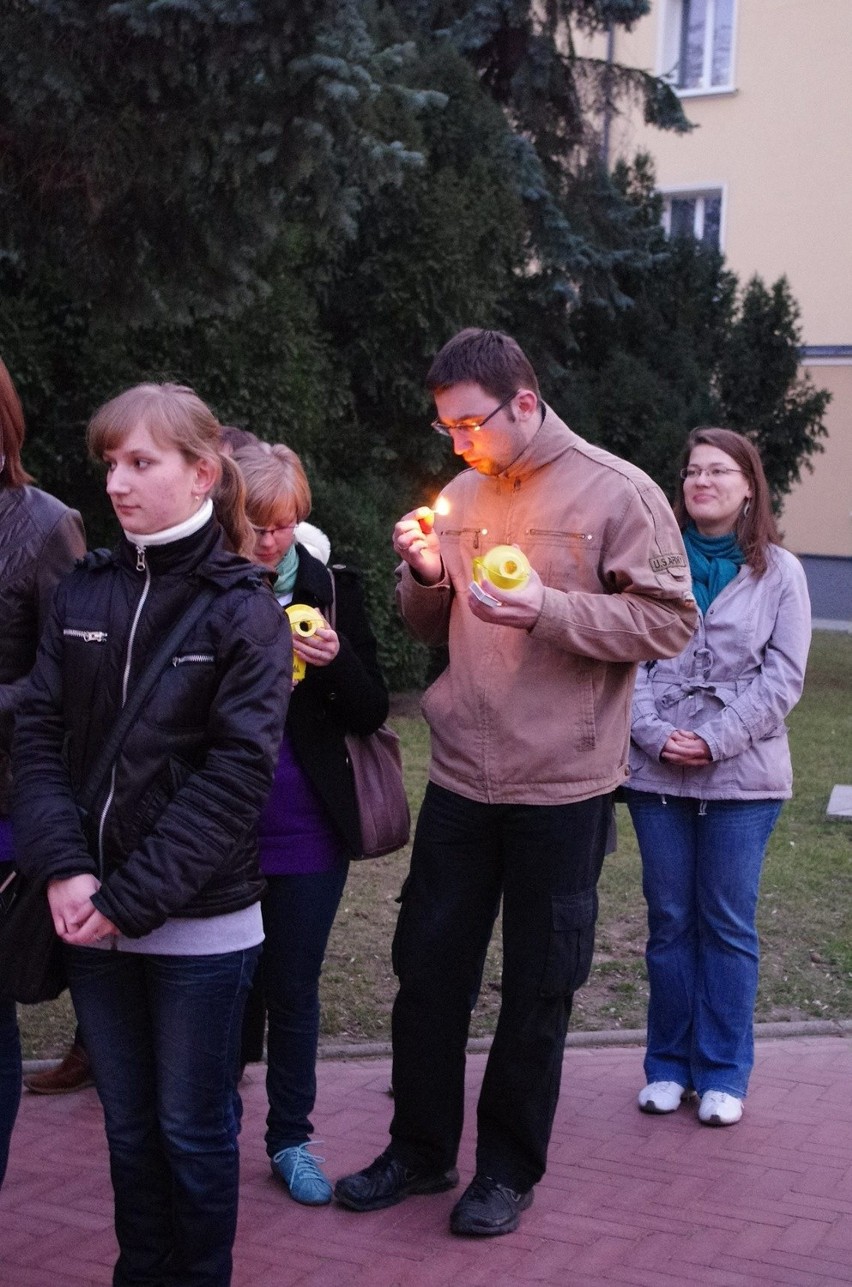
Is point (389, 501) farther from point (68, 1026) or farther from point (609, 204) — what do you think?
point (68, 1026)

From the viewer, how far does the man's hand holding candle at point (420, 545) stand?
3916 millimetres

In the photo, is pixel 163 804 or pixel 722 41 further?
pixel 722 41

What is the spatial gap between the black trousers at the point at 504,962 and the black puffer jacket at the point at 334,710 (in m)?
0.23

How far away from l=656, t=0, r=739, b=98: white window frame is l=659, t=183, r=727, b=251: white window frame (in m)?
1.50

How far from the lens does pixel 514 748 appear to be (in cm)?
380

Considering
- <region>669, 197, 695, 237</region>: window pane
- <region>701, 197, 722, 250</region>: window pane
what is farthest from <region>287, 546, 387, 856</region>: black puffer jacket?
<region>669, 197, 695, 237</region>: window pane

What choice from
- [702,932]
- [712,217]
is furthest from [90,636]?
[712,217]

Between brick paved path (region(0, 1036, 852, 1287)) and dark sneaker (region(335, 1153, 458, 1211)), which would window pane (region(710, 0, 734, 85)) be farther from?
dark sneaker (region(335, 1153, 458, 1211))

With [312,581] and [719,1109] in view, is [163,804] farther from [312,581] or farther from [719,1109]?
[719,1109]

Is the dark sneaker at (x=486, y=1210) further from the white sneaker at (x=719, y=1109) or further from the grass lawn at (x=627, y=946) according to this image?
the grass lawn at (x=627, y=946)

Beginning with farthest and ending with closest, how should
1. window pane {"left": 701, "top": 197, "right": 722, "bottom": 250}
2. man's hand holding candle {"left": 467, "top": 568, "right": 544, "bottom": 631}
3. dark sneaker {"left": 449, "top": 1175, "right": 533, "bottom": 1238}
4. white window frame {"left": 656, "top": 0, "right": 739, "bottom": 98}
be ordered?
window pane {"left": 701, "top": 197, "right": 722, "bottom": 250} < white window frame {"left": 656, "top": 0, "right": 739, "bottom": 98} < dark sneaker {"left": 449, "top": 1175, "right": 533, "bottom": 1238} < man's hand holding candle {"left": 467, "top": 568, "right": 544, "bottom": 631}

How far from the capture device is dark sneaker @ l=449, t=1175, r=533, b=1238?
383cm

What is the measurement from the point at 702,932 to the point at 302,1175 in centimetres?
149

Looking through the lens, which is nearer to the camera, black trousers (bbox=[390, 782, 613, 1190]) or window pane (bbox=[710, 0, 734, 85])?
black trousers (bbox=[390, 782, 613, 1190])
